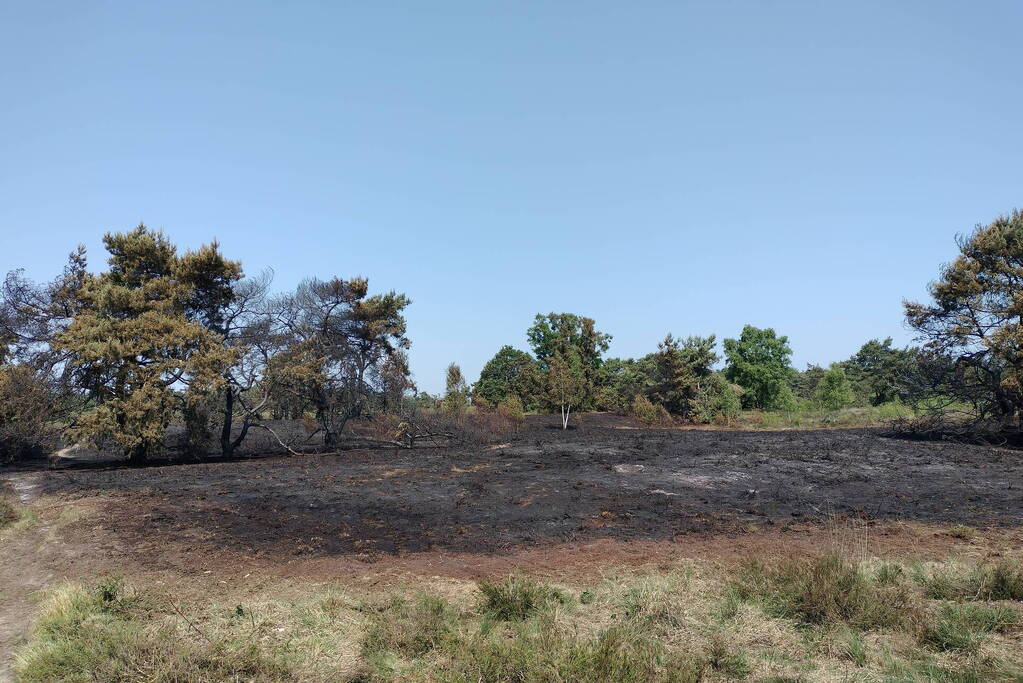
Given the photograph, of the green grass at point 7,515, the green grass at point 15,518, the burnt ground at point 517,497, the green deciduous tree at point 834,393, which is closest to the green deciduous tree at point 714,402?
the green deciduous tree at point 834,393

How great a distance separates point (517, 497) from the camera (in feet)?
42.2

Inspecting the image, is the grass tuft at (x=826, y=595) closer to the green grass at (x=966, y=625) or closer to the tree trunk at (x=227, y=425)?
the green grass at (x=966, y=625)

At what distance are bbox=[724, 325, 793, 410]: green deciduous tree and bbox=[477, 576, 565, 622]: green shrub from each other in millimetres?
44589

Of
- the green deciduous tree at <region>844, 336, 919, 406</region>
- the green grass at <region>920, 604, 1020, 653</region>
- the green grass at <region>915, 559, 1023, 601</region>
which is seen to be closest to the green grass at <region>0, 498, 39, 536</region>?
the green grass at <region>920, 604, 1020, 653</region>

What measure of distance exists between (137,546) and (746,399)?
46.2m

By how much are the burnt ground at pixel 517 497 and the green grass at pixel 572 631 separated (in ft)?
7.50

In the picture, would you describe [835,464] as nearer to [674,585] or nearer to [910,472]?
[910,472]

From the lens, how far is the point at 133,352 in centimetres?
1939

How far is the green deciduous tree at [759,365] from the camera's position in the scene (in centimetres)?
4772

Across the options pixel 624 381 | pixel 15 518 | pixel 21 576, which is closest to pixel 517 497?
pixel 21 576

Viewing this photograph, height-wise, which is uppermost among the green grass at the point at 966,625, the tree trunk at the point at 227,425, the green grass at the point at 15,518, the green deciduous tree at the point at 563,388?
the green deciduous tree at the point at 563,388

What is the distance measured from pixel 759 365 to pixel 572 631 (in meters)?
46.4

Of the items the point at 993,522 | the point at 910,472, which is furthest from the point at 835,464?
the point at 993,522

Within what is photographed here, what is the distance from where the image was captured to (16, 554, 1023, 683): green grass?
486 centimetres
